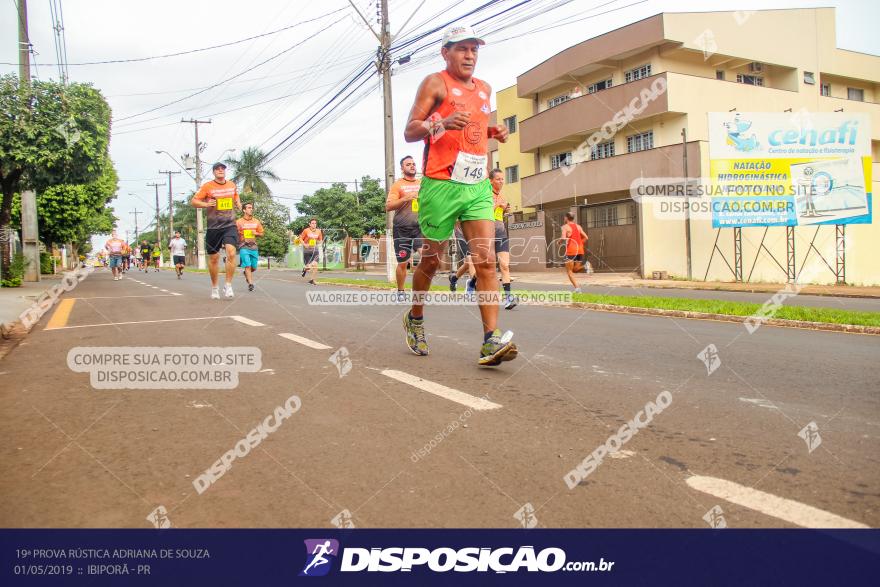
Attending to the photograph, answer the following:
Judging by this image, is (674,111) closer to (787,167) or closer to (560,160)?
(787,167)

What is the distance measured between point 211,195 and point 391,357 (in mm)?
7466

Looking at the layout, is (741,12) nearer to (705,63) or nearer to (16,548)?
(705,63)

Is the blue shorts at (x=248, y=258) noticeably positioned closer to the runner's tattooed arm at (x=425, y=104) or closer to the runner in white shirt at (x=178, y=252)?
the runner in white shirt at (x=178, y=252)

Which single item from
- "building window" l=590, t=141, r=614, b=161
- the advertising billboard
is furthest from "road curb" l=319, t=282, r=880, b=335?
"building window" l=590, t=141, r=614, b=161

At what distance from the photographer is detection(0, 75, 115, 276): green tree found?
598 inches

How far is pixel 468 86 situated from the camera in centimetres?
472

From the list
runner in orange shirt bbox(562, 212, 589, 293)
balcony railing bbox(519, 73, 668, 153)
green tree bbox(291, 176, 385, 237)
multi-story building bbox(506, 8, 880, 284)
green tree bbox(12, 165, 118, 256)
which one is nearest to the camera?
runner in orange shirt bbox(562, 212, 589, 293)

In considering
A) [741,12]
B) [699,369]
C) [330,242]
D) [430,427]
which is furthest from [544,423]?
[330,242]

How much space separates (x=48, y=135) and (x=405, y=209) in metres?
10.2

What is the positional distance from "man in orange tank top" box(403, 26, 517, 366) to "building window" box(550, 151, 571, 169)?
2699 centimetres

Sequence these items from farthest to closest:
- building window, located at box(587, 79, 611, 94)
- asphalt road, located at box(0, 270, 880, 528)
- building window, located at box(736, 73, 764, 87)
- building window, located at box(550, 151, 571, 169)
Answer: building window, located at box(550, 151, 571, 169)
building window, located at box(587, 79, 611, 94)
building window, located at box(736, 73, 764, 87)
asphalt road, located at box(0, 270, 880, 528)

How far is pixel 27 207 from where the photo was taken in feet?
70.0

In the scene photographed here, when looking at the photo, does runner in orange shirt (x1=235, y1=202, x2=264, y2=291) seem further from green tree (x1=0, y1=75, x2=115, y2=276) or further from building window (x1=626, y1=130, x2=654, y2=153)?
building window (x1=626, y1=130, x2=654, y2=153)

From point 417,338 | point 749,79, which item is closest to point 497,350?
point 417,338
